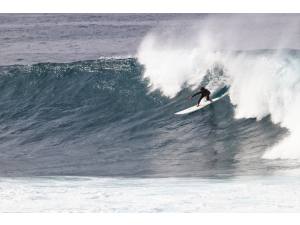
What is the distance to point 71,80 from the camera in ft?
56.3

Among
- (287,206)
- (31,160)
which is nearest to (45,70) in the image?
(31,160)

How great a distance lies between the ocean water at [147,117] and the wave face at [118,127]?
0.03 metres

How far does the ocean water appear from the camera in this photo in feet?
33.7

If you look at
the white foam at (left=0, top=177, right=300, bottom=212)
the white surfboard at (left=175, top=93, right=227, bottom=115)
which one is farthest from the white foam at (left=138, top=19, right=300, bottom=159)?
the white foam at (left=0, top=177, right=300, bottom=212)

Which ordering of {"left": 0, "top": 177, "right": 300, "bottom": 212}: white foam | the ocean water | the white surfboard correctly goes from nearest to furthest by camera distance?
{"left": 0, "top": 177, "right": 300, "bottom": 212}: white foam, the ocean water, the white surfboard

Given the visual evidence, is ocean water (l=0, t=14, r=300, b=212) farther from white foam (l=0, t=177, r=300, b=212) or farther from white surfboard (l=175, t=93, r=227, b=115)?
white surfboard (l=175, t=93, r=227, b=115)

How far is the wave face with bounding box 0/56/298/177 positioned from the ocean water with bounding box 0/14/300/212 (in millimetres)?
30

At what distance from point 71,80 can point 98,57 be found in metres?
1.65

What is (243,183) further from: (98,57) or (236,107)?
(98,57)

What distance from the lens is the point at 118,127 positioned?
14.5 metres

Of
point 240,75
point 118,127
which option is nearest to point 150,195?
point 118,127

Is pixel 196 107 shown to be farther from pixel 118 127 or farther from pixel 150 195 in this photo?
pixel 150 195

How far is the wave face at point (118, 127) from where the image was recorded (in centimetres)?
1211

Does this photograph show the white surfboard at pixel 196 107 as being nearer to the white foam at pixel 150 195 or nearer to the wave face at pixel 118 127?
the wave face at pixel 118 127
